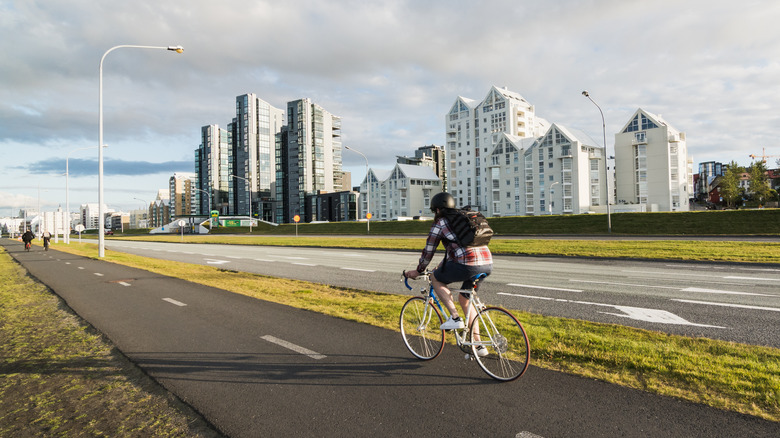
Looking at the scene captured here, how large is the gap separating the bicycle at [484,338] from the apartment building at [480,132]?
262 feet

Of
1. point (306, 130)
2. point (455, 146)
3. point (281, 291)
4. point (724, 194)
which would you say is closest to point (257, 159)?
point (306, 130)

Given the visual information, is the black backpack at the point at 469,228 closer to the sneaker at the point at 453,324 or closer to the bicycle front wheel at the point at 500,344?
the bicycle front wheel at the point at 500,344

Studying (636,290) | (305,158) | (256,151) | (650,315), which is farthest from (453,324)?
(256,151)

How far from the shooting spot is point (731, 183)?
63.1 meters

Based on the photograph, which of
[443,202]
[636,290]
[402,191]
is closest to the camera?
[443,202]

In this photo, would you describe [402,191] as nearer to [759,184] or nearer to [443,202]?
[759,184]

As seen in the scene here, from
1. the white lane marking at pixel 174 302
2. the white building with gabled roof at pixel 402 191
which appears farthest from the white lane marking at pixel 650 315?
the white building with gabled roof at pixel 402 191

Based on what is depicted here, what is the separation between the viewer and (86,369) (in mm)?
4930

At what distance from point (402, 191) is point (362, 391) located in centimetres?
9631

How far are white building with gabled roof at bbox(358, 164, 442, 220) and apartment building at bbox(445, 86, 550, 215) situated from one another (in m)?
5.91

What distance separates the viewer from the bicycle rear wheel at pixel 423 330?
5164 mm

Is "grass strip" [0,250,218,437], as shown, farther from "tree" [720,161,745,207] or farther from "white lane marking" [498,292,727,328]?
"tree" [720,161,745,207]

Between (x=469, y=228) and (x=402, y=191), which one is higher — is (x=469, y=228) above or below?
below

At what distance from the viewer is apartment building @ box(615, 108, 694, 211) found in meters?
63.1
